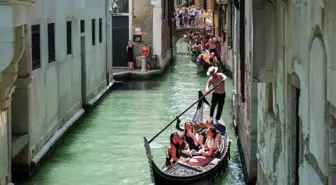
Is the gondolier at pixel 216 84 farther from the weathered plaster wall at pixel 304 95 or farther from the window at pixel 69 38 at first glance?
the weathered plaster wall at pixel 304 95

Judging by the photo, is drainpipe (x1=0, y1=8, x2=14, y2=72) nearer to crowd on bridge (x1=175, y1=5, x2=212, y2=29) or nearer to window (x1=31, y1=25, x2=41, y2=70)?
window (x1=31, y1=25, x2=41, y2=70)

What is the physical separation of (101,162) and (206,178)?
2134mm

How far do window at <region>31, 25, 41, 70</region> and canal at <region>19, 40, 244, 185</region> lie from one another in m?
1.27

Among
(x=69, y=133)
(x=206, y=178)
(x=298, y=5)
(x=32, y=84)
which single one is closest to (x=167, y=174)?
(x=206, y=178)

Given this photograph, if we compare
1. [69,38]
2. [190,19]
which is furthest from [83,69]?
[190,19]

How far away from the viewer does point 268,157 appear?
6113mm

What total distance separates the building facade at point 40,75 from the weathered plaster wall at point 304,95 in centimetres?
239

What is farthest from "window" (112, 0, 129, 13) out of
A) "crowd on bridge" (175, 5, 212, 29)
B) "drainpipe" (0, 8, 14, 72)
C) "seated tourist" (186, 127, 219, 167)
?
"drainpipe" (0, 8, 14, 72)

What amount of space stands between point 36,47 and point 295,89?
5.21 m

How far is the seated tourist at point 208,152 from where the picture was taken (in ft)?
26.9

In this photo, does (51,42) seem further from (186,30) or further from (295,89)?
(186,30)

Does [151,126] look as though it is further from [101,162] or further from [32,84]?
[32,84]

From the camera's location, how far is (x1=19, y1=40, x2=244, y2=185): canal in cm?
874

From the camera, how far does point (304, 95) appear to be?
4.15m
